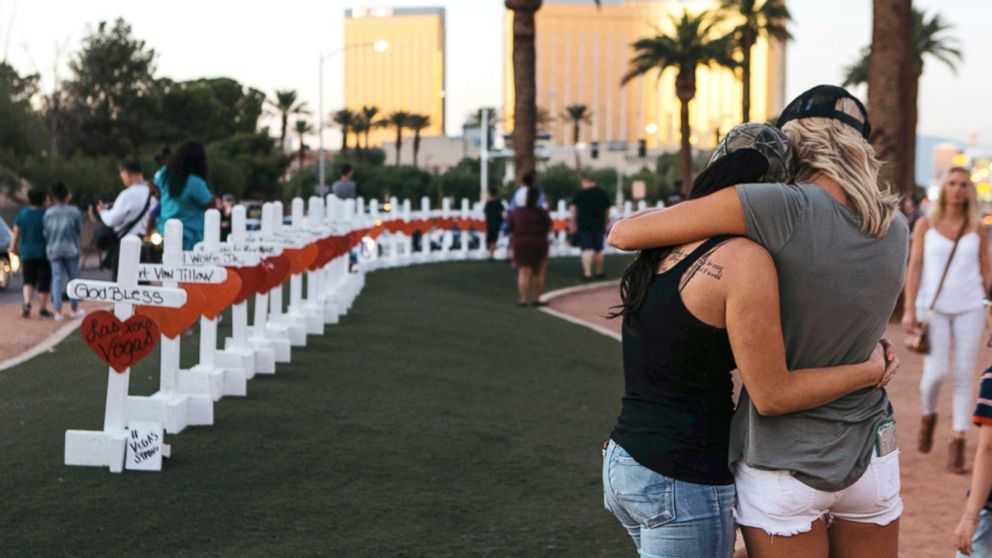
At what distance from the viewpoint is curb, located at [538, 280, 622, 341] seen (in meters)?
17.9

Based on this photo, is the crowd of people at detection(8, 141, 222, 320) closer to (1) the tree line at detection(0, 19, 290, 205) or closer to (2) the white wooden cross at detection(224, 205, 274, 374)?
(2) the white wooden cross at detection(224, 205, 274, 374)

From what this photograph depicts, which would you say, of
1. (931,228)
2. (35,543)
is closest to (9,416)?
(35,543)

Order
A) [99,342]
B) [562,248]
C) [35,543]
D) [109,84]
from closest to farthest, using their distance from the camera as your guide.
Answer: [35,543] → [99,342] → [562,248] → [109,84]

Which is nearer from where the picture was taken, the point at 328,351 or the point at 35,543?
the point at 35,543

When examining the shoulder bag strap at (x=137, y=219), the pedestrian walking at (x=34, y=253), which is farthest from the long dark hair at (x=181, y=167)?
the pedestrian walking at (x=34, y=253)

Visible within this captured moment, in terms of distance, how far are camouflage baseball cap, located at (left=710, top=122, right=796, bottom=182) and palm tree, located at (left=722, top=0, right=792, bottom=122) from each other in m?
50.2

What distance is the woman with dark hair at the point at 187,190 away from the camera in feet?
40.9

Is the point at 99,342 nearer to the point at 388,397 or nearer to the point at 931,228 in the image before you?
the point at 388,397

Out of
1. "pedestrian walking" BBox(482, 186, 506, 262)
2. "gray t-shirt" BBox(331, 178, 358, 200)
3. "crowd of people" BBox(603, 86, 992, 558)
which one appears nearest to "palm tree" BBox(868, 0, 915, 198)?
"gray t-shirt" BBox(331, 178, 358, 200)

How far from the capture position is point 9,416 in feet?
29.4

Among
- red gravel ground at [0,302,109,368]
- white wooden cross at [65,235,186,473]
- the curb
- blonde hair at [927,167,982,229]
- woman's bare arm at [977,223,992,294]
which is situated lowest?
the curb

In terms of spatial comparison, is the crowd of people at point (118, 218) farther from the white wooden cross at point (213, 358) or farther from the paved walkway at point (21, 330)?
the white wooden cross at point (213, 358)

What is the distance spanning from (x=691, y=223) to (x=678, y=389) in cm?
38

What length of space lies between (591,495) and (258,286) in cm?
413
